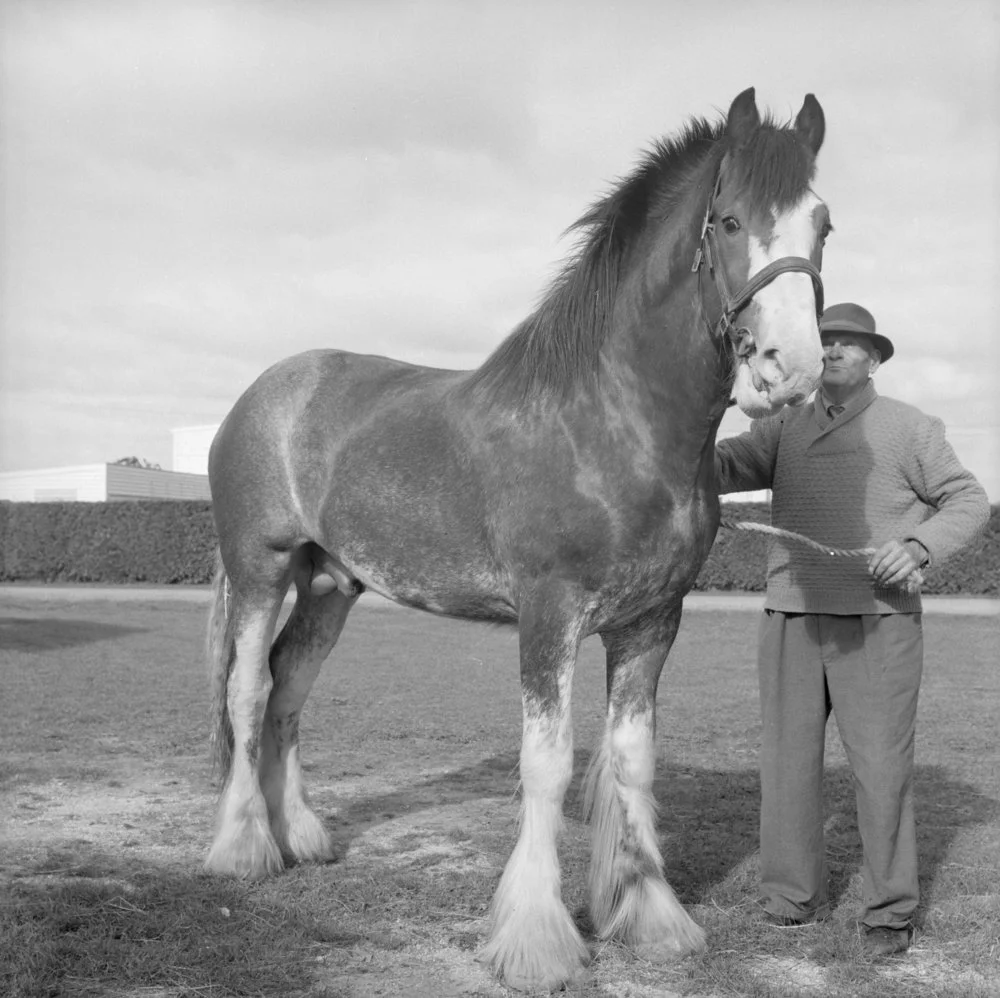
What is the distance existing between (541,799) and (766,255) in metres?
2.05

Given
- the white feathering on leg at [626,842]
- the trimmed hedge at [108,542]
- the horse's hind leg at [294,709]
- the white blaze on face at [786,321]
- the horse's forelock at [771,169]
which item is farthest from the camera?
the trimmed hedge at [108,542]

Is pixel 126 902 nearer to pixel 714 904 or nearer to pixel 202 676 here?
pixel 714 904

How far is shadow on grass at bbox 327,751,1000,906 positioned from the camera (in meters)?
5.04

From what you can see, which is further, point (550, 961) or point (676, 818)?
point (676, 818)

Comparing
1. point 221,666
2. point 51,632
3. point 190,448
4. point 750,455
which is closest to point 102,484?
point 190,448

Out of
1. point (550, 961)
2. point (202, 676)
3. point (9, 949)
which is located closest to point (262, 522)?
point (9, 949)

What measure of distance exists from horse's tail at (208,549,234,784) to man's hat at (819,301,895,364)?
3.12 meters

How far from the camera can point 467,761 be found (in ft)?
24.2

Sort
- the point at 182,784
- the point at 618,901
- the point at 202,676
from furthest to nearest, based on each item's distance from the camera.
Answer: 1. the point at 202,676
2. the point at 182,784
3. the point at 618,901

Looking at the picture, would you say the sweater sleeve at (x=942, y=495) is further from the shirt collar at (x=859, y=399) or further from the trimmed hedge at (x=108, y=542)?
the trimmed hedge at (x=108, y=542)

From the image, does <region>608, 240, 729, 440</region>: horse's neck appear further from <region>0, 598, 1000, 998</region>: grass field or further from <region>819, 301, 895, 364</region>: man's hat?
<region>0, 598, 1000, 998</region>: grass field

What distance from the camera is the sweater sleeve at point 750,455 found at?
181 inches

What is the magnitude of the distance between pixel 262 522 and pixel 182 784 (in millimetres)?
2362

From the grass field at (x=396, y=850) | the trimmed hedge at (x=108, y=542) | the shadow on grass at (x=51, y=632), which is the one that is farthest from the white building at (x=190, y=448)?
the grass field at (x=396, y=850)
